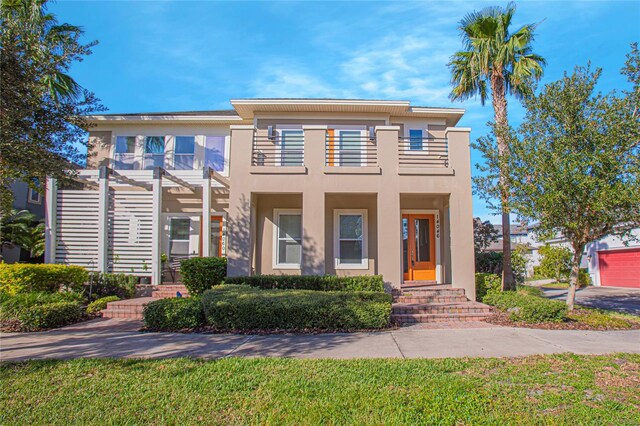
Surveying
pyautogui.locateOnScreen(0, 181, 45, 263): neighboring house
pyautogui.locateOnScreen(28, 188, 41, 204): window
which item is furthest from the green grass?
pyautogui.locateOnScreen(28, 188, 41, 204): window

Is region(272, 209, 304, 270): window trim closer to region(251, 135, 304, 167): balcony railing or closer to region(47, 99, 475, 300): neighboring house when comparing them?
region(47, 99, 475, 300): neighboring house

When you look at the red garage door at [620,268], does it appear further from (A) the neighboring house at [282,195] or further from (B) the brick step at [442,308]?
(B) the brick step at [442,308]

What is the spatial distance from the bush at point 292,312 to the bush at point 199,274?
2.74m

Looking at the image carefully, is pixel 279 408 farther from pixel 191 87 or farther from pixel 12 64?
pixel 191 87

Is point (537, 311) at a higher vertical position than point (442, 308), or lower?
higher

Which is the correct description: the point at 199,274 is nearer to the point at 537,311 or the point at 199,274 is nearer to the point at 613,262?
the point at 537,311

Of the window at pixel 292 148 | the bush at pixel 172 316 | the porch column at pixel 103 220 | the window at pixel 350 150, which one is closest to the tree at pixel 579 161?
the window at pixel 350 150

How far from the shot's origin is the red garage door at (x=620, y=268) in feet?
71.9

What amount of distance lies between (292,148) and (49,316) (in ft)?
27.9

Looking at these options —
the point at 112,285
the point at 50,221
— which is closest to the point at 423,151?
the point at 112,285

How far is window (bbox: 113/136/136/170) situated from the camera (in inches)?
579

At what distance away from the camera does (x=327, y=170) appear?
11.4 metres

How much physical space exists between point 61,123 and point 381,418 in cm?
909

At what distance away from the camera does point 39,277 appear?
10.3 m
